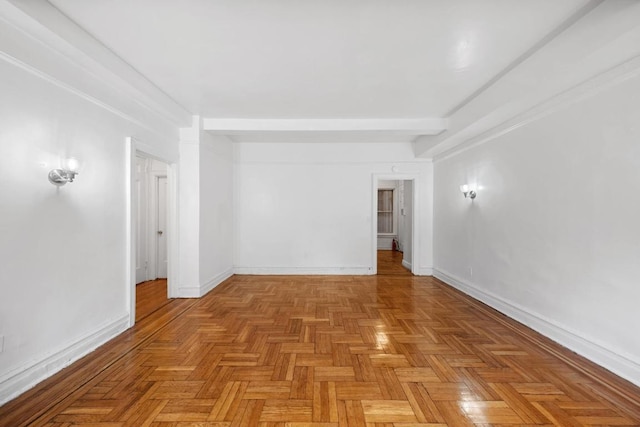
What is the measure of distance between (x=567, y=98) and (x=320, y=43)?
221 centimetres

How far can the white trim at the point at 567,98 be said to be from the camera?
2184 millimetres

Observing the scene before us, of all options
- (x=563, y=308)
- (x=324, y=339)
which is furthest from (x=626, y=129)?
(x=324, y=339)

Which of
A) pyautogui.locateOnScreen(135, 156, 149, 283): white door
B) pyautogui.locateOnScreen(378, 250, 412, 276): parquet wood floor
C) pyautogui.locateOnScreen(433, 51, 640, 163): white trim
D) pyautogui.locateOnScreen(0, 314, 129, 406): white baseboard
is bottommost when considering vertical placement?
pyautogui.locateOnScreen(378, 250, 412, 276): parquet wood floor

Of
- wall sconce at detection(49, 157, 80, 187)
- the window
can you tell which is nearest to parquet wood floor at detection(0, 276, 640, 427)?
wall sconce at detection(49, 157, 80, 187)

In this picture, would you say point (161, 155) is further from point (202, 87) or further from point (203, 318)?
point (203, 318)

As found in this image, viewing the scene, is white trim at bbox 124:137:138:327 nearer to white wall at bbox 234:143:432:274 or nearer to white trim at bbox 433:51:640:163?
white wall at bbox 234:143:432:274

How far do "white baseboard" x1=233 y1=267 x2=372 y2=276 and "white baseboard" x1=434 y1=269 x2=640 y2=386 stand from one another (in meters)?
2.21

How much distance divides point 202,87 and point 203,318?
2.53m

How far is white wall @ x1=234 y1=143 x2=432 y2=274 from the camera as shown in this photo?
580cm

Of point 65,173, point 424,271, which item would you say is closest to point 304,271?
point 424,271

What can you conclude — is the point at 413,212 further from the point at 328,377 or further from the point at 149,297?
the point at 149,297

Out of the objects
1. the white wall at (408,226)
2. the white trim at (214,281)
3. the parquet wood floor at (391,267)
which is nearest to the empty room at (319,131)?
the white trim at (214,281)

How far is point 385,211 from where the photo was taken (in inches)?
405

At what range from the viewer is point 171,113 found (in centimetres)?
366
